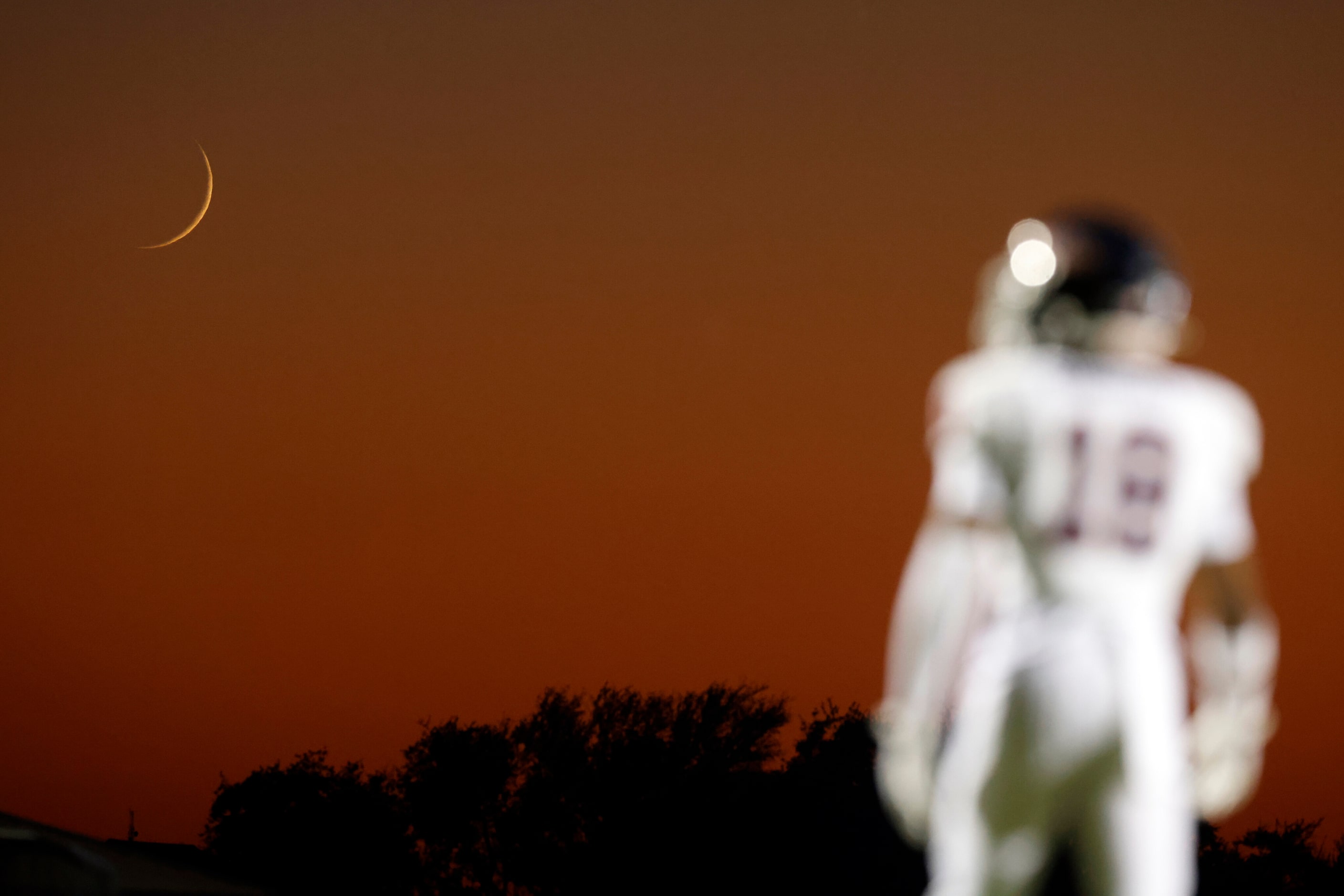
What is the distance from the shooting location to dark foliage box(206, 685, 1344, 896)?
163 feet

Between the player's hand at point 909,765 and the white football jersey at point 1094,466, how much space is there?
421 millimetres

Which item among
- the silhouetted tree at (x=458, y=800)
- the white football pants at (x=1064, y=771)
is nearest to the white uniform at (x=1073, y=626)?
A: the white football pants at (x=1064, y=771)

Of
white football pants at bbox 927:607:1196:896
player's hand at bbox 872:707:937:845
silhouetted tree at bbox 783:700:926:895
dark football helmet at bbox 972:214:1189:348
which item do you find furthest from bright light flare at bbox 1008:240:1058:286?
silhouetted tree at bbox 783:700:926:895

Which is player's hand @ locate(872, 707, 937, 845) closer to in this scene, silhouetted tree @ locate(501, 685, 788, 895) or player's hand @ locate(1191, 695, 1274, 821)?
player's hand @ locate(1191, 695, 1274, 821)

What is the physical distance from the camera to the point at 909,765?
14.2 ft

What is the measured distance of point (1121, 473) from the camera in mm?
4312

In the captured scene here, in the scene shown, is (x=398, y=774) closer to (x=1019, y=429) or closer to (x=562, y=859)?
(x=562, y=859)

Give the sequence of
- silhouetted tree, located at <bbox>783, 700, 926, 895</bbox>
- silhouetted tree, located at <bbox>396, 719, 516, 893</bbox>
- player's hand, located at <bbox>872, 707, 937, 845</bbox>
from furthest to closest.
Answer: silhouetted tree, located at <bbox>396, 719, 516, 893</bbox> < silhouetted tree, located at <bbox>783, 700, 926, 895</bbox> < player's hand, located at <bbox>872, 707, 937, 845</bbox>

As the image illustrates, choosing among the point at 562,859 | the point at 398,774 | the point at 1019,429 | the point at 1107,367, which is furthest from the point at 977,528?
the point at 398,774

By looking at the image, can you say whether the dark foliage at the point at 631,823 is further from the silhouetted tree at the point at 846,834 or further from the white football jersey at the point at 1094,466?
the white football jersey at the point at 1094,466

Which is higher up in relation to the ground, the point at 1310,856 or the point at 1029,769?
the point at 1310,856

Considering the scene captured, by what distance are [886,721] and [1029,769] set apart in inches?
16.1

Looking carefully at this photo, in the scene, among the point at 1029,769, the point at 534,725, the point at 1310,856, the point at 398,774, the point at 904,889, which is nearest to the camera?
the point at 1029,769

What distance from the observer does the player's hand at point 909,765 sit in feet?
14.2
